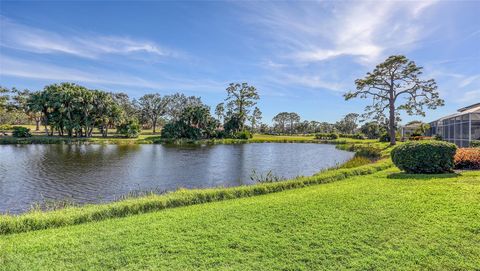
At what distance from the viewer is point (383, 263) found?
14.8 feet

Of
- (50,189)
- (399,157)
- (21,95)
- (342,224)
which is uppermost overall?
(21,95)

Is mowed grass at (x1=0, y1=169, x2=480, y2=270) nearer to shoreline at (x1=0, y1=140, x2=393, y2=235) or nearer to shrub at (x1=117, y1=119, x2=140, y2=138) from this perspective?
shoreline at (x1=0, y1=140, x2=393, y2=235)

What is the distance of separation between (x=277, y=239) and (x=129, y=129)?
57.7 meters

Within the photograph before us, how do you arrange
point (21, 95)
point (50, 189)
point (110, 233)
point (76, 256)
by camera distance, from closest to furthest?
point (76, 256) < point (110, 233) < point (50, 189) < point (21, 95)

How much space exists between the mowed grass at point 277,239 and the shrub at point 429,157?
4.39 m

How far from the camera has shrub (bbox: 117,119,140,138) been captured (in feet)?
189

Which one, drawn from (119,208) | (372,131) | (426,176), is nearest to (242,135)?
(372,131)

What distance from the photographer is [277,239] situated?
5387 mm

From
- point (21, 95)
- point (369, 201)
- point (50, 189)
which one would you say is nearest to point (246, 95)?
point (21, 95)

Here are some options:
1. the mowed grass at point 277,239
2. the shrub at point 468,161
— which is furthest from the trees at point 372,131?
the mowed grass at point 277,239

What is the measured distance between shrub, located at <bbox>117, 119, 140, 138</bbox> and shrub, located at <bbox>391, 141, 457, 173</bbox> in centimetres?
5438

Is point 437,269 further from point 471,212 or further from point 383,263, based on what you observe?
point 471,212

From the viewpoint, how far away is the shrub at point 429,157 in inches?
467

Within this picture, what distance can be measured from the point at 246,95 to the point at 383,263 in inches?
2549
